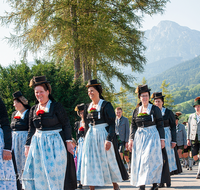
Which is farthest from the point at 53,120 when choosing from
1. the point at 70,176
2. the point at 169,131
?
the point at 169,131

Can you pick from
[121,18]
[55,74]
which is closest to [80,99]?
[55,74]

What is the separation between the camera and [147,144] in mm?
6691

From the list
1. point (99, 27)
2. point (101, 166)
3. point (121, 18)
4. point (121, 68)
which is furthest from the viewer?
point (121, 68)

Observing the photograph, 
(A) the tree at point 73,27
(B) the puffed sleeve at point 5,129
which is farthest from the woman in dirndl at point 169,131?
(A) the tree at point 73,27

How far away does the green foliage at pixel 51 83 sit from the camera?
11672 mm

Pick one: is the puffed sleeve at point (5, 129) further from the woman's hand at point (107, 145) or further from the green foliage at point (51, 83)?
the green foliage at point (51, 83)

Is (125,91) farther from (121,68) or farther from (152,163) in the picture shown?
(152,163)

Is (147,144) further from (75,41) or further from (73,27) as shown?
(73,27)

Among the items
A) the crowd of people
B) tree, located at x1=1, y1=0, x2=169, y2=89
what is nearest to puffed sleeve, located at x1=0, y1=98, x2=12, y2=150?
the crowd of people

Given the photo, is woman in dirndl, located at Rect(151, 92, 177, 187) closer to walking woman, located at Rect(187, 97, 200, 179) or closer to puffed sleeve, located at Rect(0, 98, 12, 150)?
walking woman, located at Rect(187, 97, 200, 179)

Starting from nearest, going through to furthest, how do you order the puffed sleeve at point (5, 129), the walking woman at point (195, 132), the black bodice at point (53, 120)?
1. the puffed sleeve at point (5, 129)
2. the black bodice at point (53, 120)
3. the walking woman at point (195, 132)

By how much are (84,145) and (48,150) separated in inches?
60.4

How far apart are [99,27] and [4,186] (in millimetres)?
13692

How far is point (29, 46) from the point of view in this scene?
1775cm
